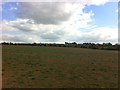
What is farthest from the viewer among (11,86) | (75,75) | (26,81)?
(75,75)

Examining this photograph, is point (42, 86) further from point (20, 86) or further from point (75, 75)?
point (75, 75)

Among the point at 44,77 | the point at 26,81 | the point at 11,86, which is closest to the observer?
the point at 11,86

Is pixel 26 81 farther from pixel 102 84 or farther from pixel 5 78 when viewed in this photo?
pixel 102 84

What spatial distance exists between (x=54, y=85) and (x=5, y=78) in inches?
133

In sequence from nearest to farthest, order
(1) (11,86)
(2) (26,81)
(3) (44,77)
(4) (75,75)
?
(1) (11,86) → (2) (26,81) → (3) (44,77) → (4) (75,75)

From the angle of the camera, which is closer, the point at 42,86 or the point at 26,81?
the point at 42,86

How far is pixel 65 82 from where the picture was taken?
50.5ft

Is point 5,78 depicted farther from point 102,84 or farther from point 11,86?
point 102,84

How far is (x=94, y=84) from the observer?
15234 mm

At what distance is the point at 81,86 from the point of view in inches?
569

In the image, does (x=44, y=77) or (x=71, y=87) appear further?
(x=44, y=77)

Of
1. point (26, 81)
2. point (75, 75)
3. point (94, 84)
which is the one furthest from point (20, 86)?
point (75, 75)

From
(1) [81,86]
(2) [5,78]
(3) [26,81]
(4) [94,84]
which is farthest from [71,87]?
(2) [5,78]

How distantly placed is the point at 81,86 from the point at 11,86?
3766 mm
